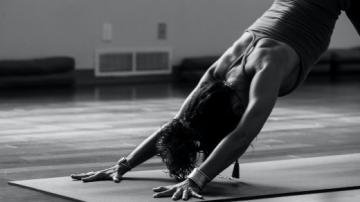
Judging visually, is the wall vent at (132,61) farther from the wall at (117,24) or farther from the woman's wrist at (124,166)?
the woman's wrist at (124,166)

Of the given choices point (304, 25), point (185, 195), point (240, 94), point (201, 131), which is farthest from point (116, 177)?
point (304, 25)

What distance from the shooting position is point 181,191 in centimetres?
380

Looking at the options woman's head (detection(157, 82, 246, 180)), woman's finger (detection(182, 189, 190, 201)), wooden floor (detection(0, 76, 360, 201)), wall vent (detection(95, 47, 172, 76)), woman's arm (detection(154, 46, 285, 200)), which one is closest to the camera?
woman's finger (detection(182, 189, 190, 201))

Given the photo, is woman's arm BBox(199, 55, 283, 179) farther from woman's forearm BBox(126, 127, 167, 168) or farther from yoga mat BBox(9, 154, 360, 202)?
woman's forearm BBox(126, 127, 167, 168)

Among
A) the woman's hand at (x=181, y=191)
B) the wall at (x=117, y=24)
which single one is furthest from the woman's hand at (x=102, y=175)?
the wall at (x=117, y=24)

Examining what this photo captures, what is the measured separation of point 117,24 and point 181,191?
612 cm

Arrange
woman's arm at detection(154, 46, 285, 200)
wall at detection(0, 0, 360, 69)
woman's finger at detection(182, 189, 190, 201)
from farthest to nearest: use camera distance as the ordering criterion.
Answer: wall at detection(0, 0, 360, 69)
woman's arm at detection(154, 46, 285, 200)
woman's finger at detection(182, 189, 190, 201)

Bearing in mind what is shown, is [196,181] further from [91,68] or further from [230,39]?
[230,39]

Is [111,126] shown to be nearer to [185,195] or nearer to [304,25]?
[304,25]

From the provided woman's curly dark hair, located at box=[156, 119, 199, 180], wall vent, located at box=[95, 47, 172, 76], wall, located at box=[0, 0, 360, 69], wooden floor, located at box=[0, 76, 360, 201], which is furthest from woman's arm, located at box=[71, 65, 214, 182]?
wall vent, located at box=[95, 47, 172, 76]

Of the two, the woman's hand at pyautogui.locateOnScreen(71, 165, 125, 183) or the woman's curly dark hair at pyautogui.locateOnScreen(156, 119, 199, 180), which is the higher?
the woman's curly dark hair at pyautogui.locateOnScreen(156, 119, 199, 180)

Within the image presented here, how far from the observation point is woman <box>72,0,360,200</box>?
154 inches

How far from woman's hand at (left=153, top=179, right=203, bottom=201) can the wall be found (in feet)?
18.3

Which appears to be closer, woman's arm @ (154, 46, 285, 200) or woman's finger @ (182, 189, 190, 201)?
woman's finger @ (182, 189, 190, 201)
